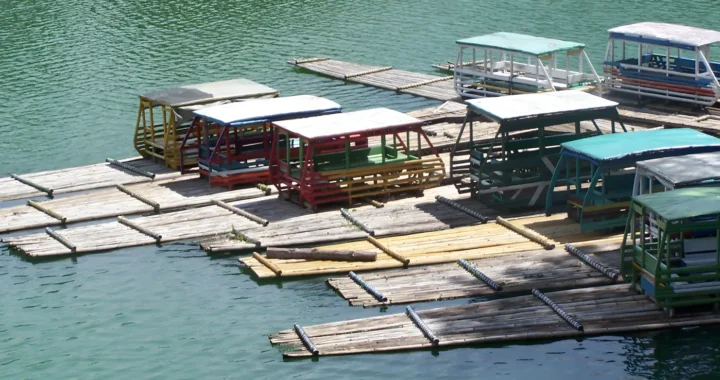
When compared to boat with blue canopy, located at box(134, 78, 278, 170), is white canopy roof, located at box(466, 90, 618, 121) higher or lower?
higher

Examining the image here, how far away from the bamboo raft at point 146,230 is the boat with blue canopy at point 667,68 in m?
18.5

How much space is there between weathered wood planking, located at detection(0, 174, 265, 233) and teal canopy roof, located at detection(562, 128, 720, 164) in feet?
39.5

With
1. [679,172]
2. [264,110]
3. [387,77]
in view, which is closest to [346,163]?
[264,110]

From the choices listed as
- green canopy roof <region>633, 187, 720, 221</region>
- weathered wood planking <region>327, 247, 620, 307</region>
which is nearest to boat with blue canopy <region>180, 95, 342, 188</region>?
weathered wood planking <region>327, 247, 620, 307</region>

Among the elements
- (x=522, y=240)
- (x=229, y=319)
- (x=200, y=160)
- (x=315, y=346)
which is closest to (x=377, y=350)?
(x=315, y=346)

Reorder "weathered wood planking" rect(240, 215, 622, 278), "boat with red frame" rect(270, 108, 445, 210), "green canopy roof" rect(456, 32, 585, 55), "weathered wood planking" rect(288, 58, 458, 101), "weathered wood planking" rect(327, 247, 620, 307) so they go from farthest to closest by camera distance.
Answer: "weathered wood planking" rect(288, 58, 458, 101) < "green canopy roof" rect(456, 32, 585, 55) < "boat with red frame" rect(270, 108, 445, 210) < "weathered wood planking" rect(240, 215, 622, 278) < "weathered wood planking" rect(327, 247, 620, 307)

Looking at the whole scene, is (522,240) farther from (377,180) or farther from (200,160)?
(200,160)

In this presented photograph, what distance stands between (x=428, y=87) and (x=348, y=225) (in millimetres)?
23249

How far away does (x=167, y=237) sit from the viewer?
39250 mm

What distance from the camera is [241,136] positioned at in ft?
151

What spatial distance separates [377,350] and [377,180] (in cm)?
1269

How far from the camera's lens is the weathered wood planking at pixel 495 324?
1183 inches

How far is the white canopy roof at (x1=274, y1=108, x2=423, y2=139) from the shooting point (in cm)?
4047

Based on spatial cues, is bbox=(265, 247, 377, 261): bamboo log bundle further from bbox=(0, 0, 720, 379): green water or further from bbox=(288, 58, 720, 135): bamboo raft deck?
bbox=(288, 58, 720, 135): bamboo raft deck
